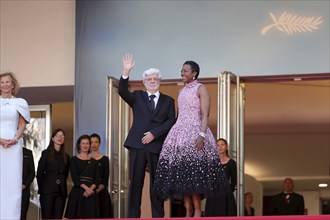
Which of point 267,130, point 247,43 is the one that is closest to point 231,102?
point 247,43

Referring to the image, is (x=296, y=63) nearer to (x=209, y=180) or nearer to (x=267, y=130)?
(x=209, y=180)

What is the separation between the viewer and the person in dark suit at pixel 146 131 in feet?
31.7

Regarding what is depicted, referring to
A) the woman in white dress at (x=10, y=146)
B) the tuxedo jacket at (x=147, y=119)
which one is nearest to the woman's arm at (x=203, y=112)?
the tuxedo jacket at (x=147, y=119)

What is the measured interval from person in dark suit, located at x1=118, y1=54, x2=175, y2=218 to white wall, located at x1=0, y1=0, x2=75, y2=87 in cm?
429

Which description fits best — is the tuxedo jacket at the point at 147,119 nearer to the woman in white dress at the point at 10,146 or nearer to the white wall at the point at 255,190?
the woman in white dress at the point at 10,146

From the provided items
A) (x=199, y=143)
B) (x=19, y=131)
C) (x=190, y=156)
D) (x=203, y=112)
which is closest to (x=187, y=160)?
(x=190, y=156)

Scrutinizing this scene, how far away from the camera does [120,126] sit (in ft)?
43.7

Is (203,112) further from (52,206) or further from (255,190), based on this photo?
(255,190)

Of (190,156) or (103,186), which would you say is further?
(103,186)

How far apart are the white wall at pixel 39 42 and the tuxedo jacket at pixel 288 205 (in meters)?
3.41

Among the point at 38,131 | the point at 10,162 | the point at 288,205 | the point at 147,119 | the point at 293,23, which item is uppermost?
the point at 293,23

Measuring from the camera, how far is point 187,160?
9453mm

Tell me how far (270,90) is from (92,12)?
13.5 ft

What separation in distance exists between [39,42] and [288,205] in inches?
169
